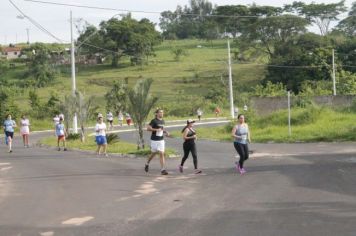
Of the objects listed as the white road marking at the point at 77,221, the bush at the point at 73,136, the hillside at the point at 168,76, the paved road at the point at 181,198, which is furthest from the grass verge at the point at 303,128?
the hillside at the point at 168,76

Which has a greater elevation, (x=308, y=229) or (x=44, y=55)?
(x=44, y=55)

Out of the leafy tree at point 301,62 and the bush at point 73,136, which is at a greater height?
the leafy tree at point 301,62

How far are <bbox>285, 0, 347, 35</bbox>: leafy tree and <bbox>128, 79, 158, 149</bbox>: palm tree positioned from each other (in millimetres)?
64938

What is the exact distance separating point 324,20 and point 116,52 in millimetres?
31807

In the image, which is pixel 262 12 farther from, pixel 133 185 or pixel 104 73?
pixel 133 185

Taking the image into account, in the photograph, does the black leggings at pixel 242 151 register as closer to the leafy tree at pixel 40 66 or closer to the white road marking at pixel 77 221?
the white road marking at pixel 77 221

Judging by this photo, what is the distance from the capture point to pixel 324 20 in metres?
93.6

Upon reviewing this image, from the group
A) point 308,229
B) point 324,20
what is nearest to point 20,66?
point 324,20

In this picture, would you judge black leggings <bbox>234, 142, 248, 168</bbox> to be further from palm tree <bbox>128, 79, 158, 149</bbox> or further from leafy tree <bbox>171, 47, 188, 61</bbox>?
leafy tree <bbox>171, 47, 188, 61</bbox>

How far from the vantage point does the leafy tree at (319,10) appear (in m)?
86.2

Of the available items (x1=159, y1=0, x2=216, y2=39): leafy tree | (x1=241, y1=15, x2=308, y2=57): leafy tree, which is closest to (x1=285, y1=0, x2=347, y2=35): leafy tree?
(x1=241, y1=15, x2=308, y2=57): leafy tree

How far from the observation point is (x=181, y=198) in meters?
11.8

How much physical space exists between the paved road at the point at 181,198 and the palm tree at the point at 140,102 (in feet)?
13.6

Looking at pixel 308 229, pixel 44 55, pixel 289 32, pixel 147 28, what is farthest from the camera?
pixel 147 28
